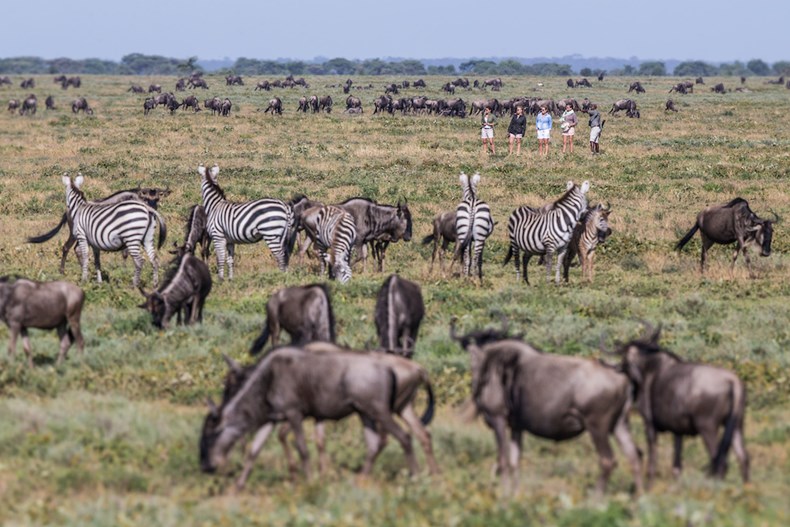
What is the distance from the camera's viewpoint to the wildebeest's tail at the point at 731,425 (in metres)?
8.93

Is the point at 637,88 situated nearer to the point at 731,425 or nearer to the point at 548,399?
the point at 731,425

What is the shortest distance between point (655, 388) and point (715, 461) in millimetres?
822

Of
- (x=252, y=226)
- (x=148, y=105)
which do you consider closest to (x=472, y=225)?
(x=252, y=226)

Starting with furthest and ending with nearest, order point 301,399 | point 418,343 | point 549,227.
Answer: point 549,227 < point 418,343 < point 301,399

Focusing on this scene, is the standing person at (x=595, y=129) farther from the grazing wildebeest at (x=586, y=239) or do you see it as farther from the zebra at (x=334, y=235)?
the zebra at (x=334, y=235)

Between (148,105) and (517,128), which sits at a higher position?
(517,128)

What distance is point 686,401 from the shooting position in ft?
30.0

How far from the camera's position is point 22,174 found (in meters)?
36.2

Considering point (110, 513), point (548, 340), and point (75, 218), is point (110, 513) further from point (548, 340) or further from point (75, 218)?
point (75, 218)

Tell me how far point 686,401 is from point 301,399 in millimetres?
3341

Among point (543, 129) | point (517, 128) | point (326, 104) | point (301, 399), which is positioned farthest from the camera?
point (326, 104)

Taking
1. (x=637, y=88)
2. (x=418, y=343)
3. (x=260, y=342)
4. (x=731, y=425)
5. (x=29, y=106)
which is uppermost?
(x=637, y=88)

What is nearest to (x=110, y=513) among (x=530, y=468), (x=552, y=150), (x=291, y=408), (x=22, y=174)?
(x=291, y=408)

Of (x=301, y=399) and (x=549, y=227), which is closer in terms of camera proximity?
(x=301, y=399)
